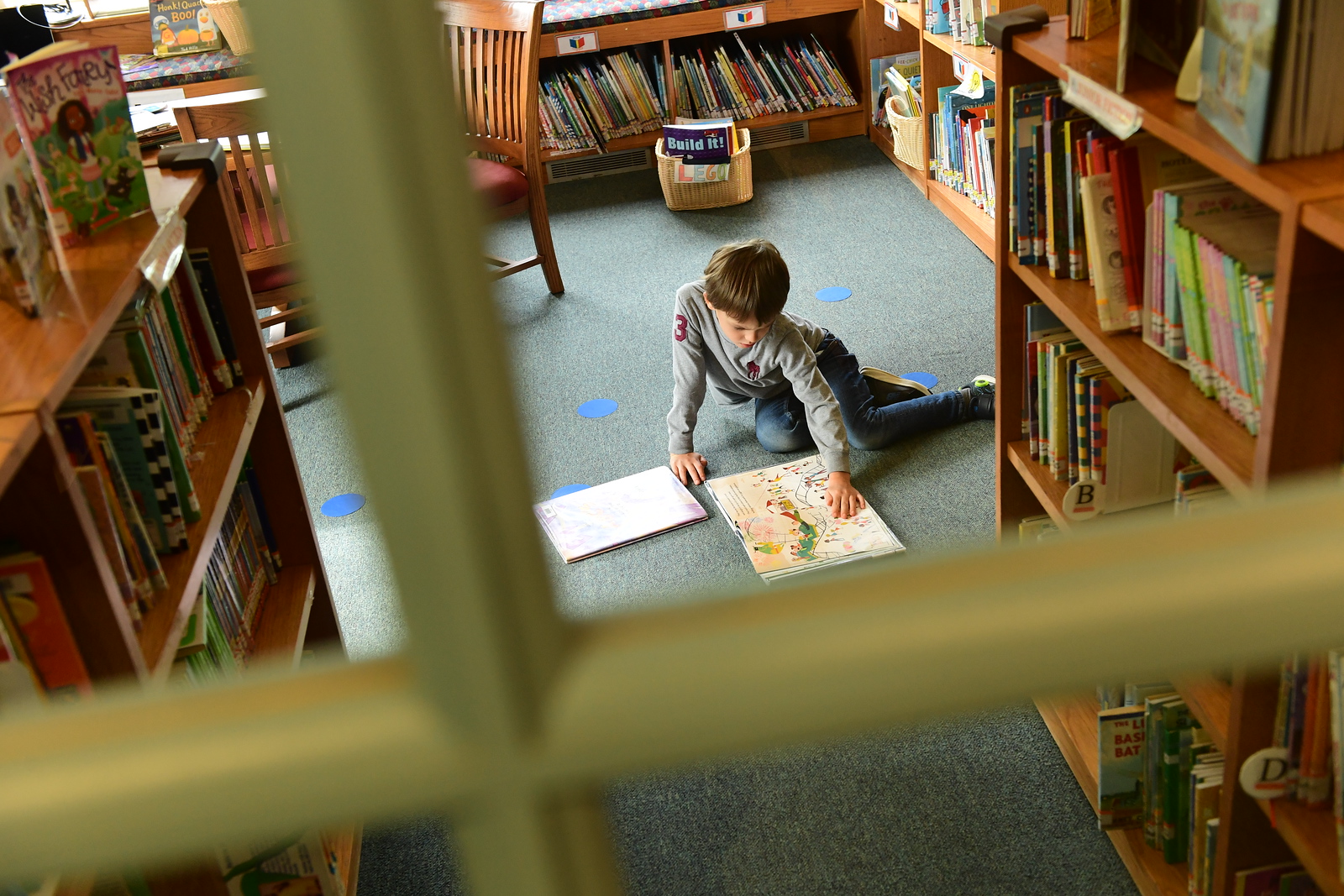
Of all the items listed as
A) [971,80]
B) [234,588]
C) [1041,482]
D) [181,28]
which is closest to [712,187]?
[971,80]

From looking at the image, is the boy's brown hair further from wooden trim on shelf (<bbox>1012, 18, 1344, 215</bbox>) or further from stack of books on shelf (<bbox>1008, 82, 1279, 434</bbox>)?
wooden trim on shelf (<bbox>1012, 18, 1344, 215</bbox>)

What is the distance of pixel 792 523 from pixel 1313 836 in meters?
1.43

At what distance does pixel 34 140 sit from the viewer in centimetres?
141

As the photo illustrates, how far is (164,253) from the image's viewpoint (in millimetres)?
1502

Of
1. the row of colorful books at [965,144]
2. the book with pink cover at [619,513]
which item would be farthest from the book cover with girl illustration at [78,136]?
the row of colorful books at [965,144]

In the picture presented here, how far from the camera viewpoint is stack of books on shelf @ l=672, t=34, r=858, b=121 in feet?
16.6

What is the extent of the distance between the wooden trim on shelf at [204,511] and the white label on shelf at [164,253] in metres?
0.29

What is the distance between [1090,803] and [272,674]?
6.50 ft

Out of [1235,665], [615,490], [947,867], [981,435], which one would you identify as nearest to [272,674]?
[1235,665]

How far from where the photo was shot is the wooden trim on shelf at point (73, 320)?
1.09m

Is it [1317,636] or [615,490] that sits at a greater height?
[1317,636]

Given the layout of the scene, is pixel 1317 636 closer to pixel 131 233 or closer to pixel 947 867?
pixel 131 233

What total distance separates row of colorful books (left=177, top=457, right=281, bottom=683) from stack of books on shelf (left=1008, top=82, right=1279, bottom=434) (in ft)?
4.27

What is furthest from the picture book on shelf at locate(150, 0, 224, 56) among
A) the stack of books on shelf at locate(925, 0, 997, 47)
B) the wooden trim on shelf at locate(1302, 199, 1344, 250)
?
the wooden trim on shelf at locate(1302, 199, 1344, 250)
